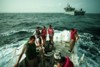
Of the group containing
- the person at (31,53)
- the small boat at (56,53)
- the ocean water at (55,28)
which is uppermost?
the person at (31,53)

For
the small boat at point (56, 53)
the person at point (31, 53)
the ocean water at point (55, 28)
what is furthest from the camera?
the ocean water at point (55, 28)

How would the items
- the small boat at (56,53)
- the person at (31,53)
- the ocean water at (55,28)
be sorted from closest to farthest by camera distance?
1. the person at (31,53)
2. the small boat at (56,53)
3. the ocean water at (55,28)

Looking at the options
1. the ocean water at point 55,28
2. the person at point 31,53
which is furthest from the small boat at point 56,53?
the ocean water at point 55,28

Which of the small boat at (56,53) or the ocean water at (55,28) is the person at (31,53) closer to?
the small boat at (56,53)

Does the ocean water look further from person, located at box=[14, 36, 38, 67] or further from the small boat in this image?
person, located at box=[14, 36, 38, 67]

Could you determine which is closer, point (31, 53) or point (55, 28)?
point (31, 53)

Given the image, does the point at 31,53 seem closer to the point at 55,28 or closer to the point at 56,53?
the point at 56,53

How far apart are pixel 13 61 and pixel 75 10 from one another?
68212 mm

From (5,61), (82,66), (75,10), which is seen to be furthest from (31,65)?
(75,10)

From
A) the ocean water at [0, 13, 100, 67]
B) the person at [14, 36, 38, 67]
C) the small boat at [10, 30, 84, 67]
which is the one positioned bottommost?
the ocean water at [0, 13, 100, 67]

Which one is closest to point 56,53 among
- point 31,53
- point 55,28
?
point 31,53

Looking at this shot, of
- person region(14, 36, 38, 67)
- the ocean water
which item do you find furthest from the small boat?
the ocean water

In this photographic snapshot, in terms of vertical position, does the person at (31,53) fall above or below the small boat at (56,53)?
above

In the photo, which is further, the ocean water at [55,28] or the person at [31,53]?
the ocean water at [55,28]
